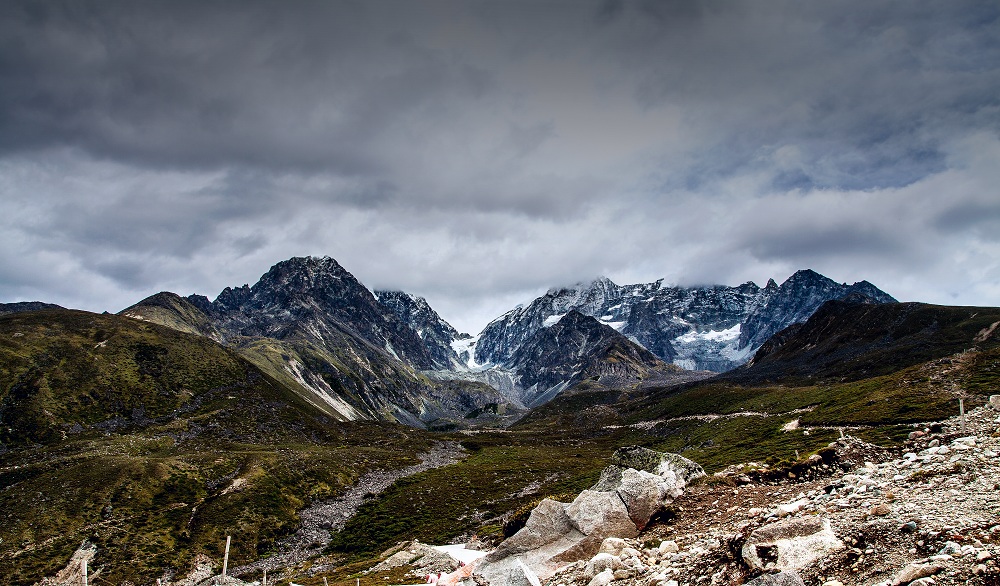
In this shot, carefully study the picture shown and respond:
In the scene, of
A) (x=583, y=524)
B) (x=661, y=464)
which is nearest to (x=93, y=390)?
(x=583, y=524)

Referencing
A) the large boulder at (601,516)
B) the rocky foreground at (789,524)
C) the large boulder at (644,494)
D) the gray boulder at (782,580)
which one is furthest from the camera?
the large boulder at (644,494)

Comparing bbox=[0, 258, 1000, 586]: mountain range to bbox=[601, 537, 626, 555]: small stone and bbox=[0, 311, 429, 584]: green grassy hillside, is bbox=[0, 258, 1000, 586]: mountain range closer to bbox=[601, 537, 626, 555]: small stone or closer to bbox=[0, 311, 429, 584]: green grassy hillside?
bbox=[0, 311, 429, 584]: green grassy hillside

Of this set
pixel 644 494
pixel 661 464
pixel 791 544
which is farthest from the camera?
pixel 661 464

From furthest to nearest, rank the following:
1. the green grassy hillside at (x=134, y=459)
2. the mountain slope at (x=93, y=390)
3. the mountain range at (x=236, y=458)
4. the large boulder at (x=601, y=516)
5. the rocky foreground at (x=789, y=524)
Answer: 1. the mountain slope at (x=93, y=390)
2. the green grassy hillside at (x=134, y=459)
3. the mountain range at (x=236, y=458)
4. the large boulder at (x=601, y=516)
5. the rocky foreground at (x=789, y=524)

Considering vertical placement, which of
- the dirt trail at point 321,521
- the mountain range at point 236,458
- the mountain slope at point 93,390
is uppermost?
the mountain slope at point 93,390

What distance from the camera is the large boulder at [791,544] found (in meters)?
13.7

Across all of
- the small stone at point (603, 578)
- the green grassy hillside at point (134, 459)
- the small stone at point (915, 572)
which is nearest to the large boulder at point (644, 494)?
the small stone at point (603, 578)

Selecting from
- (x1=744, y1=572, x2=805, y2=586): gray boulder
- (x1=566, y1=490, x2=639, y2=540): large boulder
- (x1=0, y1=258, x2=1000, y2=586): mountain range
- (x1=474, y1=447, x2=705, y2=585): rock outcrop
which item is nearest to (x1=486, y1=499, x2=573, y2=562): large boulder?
(x1=474, y1=447, x2=705, y2=585): rock outcrop

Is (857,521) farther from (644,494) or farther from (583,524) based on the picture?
(583,524)

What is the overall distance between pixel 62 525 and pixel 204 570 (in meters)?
27.6

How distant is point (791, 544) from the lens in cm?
1435

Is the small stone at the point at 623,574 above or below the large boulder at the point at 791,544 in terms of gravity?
below

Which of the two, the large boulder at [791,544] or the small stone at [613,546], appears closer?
the large boulder at [791,544]

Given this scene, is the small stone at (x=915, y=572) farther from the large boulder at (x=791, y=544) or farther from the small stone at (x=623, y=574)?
the small stone at (x=623, y=574)
